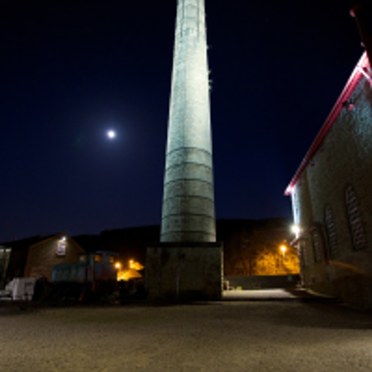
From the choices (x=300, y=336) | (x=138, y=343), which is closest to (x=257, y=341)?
(x=300, y=336)

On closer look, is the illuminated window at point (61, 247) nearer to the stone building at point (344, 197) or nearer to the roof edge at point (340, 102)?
the stone building at point (344, 197)

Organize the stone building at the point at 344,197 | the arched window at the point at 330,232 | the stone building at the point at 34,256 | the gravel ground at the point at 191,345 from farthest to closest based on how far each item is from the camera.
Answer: the stone building at the point at 34,256, the arched window at the point at 330,232, the stone building at the point at 344,197, the gravel ground at the point at 191,345

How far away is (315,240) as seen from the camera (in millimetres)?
13852

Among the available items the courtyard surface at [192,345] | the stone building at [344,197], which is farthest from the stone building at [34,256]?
the courtyard surface at [192,345]

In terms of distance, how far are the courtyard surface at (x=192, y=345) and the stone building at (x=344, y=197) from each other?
311 centimetres

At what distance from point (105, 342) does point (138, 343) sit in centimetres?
55

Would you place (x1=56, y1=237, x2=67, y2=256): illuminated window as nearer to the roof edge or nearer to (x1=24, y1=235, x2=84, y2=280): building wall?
(x1=24, y1=235, x2=84, y2=280): building wall

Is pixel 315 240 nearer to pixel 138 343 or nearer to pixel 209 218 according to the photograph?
pixel 209 218

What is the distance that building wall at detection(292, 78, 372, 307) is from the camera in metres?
8.43

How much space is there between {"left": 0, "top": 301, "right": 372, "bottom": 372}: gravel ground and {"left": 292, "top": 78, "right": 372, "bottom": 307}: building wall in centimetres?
332

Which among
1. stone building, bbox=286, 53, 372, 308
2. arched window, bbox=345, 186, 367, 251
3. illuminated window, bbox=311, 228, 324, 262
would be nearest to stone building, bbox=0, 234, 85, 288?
illuminated window, bbox=311, 228, 324, 262

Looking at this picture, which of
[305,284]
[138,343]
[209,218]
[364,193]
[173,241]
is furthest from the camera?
[305,284]

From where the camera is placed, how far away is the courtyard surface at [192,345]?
10.4 feet

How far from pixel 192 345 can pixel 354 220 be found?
780 cm
